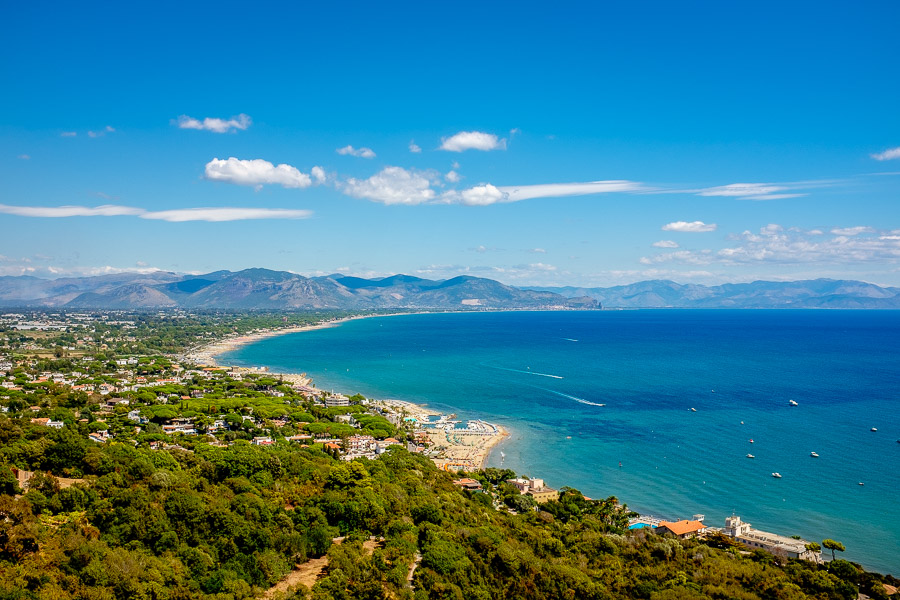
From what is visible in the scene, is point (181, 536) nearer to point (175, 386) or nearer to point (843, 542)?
point (843, 542)

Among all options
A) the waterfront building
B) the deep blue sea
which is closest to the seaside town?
the waterfront building

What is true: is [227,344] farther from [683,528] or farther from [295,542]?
[295,542]

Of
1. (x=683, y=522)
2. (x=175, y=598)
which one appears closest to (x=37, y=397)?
(x=175, y=598)

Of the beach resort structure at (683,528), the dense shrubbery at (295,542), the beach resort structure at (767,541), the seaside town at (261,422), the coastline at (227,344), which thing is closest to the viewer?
the dense shrubbery at (295,542)

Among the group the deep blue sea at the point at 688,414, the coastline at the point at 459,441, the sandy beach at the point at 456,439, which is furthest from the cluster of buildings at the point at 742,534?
the sandy beach at the point at 456,439

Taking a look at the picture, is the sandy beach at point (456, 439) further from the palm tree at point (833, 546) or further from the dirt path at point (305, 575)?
the palm tree at point (833, 546)

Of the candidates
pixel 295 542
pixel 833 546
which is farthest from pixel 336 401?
pixel 833 546
